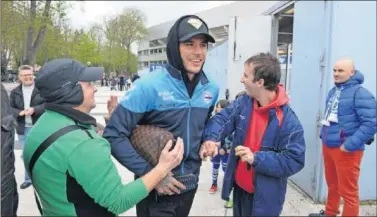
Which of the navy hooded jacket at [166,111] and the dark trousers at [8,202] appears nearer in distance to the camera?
the navy hooded jacket at [166,111]

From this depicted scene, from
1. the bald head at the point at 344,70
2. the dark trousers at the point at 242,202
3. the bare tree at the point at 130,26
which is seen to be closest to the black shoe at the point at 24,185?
the dark trousers at the point at 242,202

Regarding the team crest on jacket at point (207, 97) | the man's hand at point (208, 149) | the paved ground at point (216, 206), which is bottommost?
the paved ground at point (216, 206)

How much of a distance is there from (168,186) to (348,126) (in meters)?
2.48

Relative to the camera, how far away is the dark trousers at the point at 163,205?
82.7 inches

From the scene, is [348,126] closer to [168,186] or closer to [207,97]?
[207,97]

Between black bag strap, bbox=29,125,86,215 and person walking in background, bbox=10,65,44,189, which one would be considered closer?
black bag strap, bbox=29,125,86,215

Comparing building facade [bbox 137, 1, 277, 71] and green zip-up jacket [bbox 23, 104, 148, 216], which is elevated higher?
building facade [bbox 137, 1, 277, 71]

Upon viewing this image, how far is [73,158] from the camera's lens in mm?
1476

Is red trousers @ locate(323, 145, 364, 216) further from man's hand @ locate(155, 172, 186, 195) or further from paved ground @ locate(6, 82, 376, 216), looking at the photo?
man's hand @ locate(155, 172, 186, 195)

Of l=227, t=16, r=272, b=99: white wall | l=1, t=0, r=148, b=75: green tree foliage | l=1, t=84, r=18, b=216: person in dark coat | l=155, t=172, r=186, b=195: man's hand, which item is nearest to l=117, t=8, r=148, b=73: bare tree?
l=1, t=0, r=148, b=75: green tree foliage

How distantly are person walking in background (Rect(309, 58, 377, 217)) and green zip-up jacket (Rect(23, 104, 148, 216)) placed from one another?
107 inches

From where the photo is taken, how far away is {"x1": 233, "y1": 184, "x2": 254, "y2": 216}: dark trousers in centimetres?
257

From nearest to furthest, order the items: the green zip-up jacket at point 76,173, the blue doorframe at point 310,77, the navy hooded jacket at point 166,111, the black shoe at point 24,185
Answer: the green zip-up jacket at point 76,173 < the navy hooded jacket at point 166,111 < the blue doorframe at point 310,77 < the black shoe at point 24,185

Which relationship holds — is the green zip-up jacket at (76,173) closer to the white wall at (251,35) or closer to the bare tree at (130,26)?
the white wall at (251,35)
